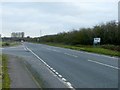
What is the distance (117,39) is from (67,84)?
5003 cm

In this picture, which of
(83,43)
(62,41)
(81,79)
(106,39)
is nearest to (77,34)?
(83,43)

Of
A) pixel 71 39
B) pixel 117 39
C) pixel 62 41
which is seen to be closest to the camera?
pixel 117 39

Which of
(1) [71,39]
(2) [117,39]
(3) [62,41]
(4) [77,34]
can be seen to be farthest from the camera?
(3) [62,41]

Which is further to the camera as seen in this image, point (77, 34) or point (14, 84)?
point (77, 34)

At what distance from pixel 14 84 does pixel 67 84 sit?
2130mm

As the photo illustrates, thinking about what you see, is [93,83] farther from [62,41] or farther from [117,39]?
[62,41]

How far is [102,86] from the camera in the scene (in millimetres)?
13266

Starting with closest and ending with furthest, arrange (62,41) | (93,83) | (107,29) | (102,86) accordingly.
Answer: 1. (102,86)
2. (93,83)
3. (107,29)
4. (62,41)

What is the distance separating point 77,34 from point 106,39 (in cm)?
1603

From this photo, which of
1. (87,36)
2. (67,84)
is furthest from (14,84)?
(87,36)

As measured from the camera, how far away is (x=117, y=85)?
13.6 meters

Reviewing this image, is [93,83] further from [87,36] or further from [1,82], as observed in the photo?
[87,36]

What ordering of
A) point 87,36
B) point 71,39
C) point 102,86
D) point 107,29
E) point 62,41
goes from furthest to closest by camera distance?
1. point 62,41
2. point 71,39
3. point 87,36
4. point 107,29
5. point 102,86

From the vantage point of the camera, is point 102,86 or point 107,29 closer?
point 102,86
